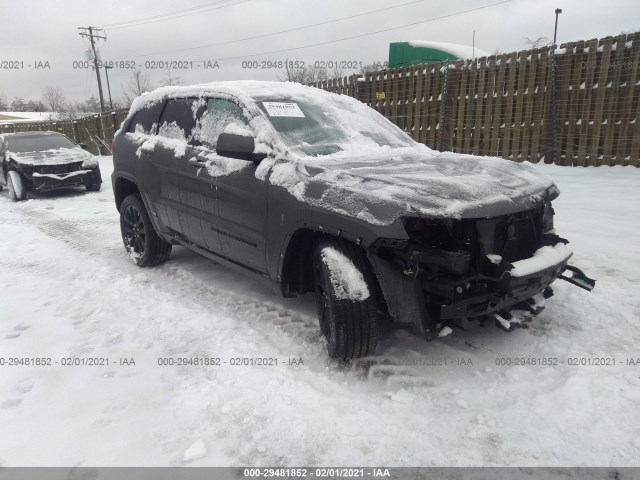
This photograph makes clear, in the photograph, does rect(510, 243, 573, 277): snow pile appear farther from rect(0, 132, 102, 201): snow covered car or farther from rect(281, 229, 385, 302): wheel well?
rect(0, 132, 102, 201): snow covered car

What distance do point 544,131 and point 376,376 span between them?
7.68 meters

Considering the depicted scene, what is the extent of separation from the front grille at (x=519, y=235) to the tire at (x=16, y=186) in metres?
10.4

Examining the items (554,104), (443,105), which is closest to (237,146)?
(554,104)

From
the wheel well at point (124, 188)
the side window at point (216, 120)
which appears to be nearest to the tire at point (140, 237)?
the wheel well at point (124, 188)

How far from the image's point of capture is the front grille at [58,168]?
31.4ft

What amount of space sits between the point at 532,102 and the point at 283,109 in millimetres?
6923

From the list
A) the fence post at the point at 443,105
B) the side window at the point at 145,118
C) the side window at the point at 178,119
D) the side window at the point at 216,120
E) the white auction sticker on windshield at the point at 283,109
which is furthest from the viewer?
the fence post at the point at 443,105

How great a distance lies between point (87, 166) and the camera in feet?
33.2

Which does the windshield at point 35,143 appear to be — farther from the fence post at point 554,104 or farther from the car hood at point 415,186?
the fence post at point 554,104

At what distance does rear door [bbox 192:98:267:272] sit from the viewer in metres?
3.24

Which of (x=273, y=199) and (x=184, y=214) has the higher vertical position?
(x=273, y=199)

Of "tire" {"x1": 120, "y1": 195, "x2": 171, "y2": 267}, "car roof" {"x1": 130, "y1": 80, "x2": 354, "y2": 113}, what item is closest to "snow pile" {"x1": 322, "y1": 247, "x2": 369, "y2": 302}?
"car roof" {"x1": 130, "y1": 80, "x2": 354, "y2": 113}

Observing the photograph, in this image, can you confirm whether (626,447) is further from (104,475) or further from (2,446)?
(2,446)

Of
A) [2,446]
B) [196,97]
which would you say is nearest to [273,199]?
[196,97]
